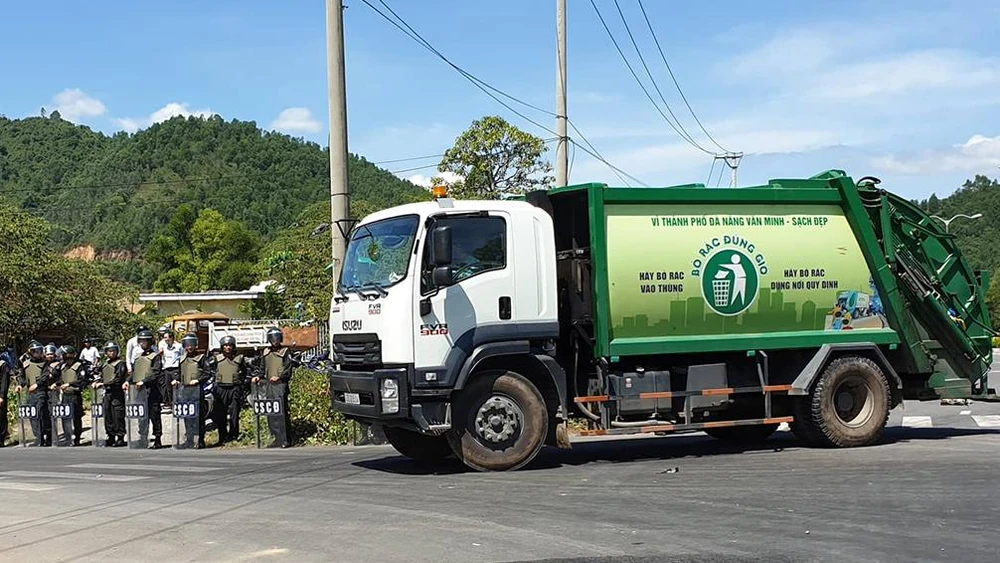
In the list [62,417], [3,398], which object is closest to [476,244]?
[62,417]

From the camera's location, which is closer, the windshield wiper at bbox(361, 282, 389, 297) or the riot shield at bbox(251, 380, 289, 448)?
the windshield wiper at bbox(361, 282, 389, 297)

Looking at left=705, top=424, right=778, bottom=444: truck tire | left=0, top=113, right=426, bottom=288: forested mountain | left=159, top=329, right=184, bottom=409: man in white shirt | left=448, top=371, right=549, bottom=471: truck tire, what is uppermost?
left=0, top=113, right=426, bottom=288: forested mountain

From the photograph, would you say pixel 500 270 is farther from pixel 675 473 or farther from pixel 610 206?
pixel 675 473

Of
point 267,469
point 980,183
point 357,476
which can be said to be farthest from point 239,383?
point 980,183

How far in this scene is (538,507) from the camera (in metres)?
8.98

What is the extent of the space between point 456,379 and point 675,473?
2.53 meters

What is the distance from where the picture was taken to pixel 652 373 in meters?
12.1

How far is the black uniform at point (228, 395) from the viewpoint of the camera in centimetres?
1616

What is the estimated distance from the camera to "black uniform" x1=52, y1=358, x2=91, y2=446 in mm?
17594

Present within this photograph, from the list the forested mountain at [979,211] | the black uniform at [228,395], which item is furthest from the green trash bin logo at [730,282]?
the forested mountain at [979,211]

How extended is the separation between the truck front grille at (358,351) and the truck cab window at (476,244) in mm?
1143

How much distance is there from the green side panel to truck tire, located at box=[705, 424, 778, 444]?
1698 mm

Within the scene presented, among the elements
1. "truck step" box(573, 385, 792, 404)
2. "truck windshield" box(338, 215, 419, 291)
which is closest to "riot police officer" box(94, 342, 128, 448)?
"truck windshield" box(338, 215, 419, 291)

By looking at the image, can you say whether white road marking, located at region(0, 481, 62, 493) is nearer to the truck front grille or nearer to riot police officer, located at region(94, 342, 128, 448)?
the truck front grille
